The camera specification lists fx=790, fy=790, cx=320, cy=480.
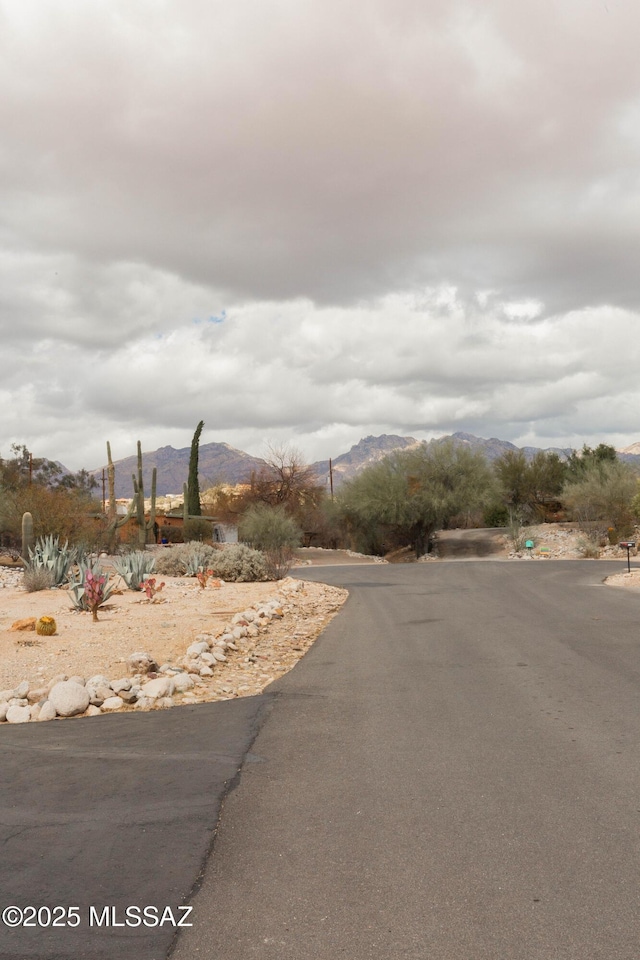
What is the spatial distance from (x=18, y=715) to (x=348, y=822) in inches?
186

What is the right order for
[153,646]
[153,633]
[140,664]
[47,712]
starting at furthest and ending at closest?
[153,633] < [153,646] < [140,664] < [47,712]

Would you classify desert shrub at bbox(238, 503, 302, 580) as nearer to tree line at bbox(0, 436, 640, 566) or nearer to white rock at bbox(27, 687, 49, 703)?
tree line at bbox(0, 436, 640, 566)

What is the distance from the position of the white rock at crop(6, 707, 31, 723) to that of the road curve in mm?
2627

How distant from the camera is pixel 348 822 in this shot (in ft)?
15.9

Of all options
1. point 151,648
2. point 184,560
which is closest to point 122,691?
point 151,648

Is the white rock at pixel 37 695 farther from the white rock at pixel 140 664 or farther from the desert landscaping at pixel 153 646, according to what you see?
the white rock at pixel 140 664

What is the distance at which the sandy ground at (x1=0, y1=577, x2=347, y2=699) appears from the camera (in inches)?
411

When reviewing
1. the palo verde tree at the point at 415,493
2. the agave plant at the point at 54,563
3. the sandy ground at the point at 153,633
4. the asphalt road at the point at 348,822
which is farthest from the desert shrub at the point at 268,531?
the asphalt road at the point at 348,822

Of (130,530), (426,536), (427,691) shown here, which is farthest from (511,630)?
(130,530)

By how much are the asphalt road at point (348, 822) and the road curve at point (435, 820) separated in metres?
0.02

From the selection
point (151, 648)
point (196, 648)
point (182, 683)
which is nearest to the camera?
point (182, 683)

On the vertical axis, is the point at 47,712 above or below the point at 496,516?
below

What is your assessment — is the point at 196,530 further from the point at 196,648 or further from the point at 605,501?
the point at 196,648

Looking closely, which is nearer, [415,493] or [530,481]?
[415,493]
